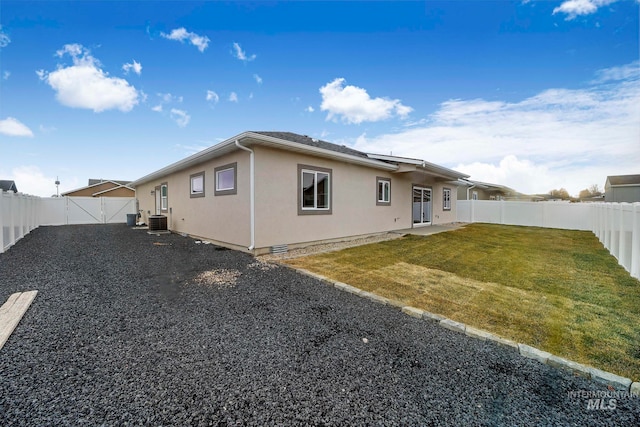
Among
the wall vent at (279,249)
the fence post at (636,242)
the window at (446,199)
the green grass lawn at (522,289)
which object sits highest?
the window at (446,199)

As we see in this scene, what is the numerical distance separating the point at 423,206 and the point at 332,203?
770 centimetres

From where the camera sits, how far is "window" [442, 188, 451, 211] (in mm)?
15961

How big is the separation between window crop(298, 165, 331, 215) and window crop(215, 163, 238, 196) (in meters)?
1.92

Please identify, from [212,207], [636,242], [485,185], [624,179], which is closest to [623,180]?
[624,179]

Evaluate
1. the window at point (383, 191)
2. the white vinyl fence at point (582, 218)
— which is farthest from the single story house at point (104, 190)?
the white vinyl fence at point (582, 218)

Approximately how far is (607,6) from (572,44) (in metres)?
1.23

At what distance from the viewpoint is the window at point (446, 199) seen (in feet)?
52.4

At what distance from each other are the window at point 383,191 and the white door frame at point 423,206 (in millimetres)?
2206

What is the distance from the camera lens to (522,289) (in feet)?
14.8

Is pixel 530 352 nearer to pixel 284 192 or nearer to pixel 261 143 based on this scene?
pixel 284 192

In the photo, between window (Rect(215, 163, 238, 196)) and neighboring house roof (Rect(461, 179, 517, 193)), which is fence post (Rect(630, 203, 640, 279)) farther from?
neighboring house roof (Rect(461, 179, 517, 193))

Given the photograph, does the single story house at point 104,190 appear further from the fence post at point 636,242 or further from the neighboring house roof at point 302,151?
the fence post at point 636,242

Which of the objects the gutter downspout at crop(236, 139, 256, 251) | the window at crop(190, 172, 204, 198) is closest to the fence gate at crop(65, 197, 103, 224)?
the window at crop(190, 172, 204, 198)

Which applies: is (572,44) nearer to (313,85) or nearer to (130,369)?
(313,85)
